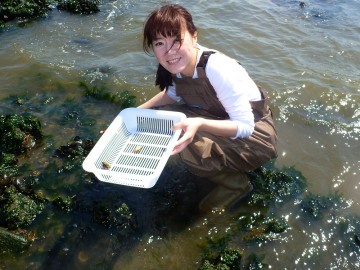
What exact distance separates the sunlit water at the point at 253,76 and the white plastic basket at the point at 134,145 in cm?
73

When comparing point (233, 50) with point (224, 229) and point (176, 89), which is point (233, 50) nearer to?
point (176, 89)

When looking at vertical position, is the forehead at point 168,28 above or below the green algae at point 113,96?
above

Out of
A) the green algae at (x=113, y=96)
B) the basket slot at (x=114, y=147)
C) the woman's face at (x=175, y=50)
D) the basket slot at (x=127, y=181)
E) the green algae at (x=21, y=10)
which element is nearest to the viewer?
the basket slot at (x=127, y=181)

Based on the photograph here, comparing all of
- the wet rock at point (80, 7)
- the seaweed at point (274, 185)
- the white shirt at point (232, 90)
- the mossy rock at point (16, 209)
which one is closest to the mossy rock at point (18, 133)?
the mossy rock at point (16, 209)

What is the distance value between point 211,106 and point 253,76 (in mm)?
2501

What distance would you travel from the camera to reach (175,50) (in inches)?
121

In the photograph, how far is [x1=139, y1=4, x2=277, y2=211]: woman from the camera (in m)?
3.03

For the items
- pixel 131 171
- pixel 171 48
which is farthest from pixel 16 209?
pixel 171 48

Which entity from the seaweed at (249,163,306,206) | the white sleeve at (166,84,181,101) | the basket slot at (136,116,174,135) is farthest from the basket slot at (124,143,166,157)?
the seaweed at (249,163,306,206)

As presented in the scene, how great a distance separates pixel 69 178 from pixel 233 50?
3.98 meters

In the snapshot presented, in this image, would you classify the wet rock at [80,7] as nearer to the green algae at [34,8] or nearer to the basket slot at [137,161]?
the green algae at [34,8]

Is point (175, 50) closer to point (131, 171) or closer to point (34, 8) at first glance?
point (131, 171)

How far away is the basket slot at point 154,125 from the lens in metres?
3.54

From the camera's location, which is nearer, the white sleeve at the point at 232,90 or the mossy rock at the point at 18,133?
the white sleeve at the point at 232,90
